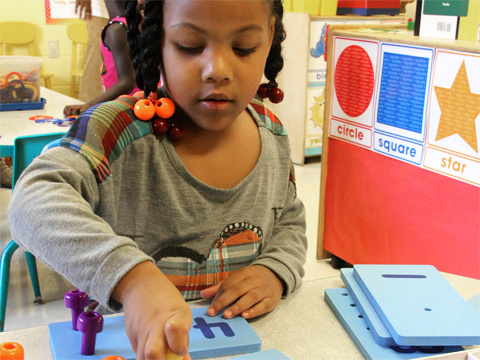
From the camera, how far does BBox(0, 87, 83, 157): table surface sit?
1.63 metres

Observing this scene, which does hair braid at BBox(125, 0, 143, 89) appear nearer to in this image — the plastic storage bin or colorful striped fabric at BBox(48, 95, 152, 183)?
colorful striped fabric at BBox(48, 95, 152, 183)

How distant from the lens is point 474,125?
1.46 meters

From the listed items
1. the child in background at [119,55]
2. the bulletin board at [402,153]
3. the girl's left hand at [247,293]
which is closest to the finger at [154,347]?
→ the girl's left hand at [247,293]

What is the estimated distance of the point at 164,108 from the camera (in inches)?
30.3

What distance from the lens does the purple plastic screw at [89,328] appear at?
0.53m

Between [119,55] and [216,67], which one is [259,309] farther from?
[119,55]

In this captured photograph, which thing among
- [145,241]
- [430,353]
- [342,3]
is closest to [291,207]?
[145,241]

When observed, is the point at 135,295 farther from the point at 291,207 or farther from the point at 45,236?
the point at 291,207

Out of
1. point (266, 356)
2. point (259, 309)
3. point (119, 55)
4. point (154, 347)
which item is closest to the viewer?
point (154, 347)

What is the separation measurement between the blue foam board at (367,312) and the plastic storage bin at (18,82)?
1.68 m

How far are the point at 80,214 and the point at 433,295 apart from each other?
426 mm

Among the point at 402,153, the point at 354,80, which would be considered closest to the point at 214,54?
the point at 402,153

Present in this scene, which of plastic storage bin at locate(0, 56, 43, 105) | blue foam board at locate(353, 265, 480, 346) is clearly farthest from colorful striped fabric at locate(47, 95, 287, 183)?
plastic storage bin at locate(0, 56, 43, 105)

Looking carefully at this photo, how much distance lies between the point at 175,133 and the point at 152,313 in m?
0.35
